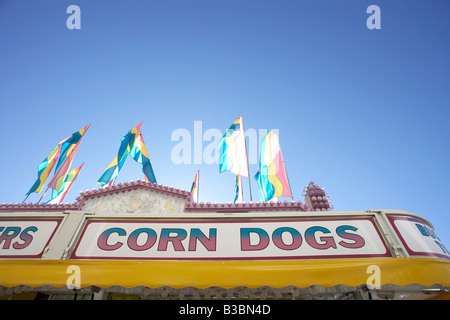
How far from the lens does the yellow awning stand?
3.13 metres

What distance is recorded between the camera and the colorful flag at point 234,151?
13.0m

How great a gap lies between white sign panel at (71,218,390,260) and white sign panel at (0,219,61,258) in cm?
55

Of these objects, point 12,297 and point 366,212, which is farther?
point 12,297

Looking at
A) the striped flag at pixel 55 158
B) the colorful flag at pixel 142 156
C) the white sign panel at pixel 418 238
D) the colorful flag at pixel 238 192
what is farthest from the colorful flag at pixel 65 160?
the white sign panel at pixel 418 238

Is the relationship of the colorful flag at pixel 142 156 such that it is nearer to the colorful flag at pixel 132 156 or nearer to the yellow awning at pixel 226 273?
the colorful flag at pixel 132 156

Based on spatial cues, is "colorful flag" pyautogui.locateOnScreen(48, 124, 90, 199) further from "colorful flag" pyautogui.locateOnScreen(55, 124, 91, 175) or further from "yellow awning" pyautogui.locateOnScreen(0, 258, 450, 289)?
"yellow awning" pyautogui.locateOnScreen(0, 258, 450, 289)

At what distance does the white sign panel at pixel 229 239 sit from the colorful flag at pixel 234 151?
28.3 feet

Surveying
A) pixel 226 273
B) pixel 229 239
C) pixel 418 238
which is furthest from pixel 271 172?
pixel 226 273

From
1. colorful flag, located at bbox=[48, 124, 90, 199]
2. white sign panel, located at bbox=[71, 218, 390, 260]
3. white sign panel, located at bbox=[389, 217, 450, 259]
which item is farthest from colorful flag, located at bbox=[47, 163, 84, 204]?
white sign panel, located at bbox=[389, 217, 450, 259]
